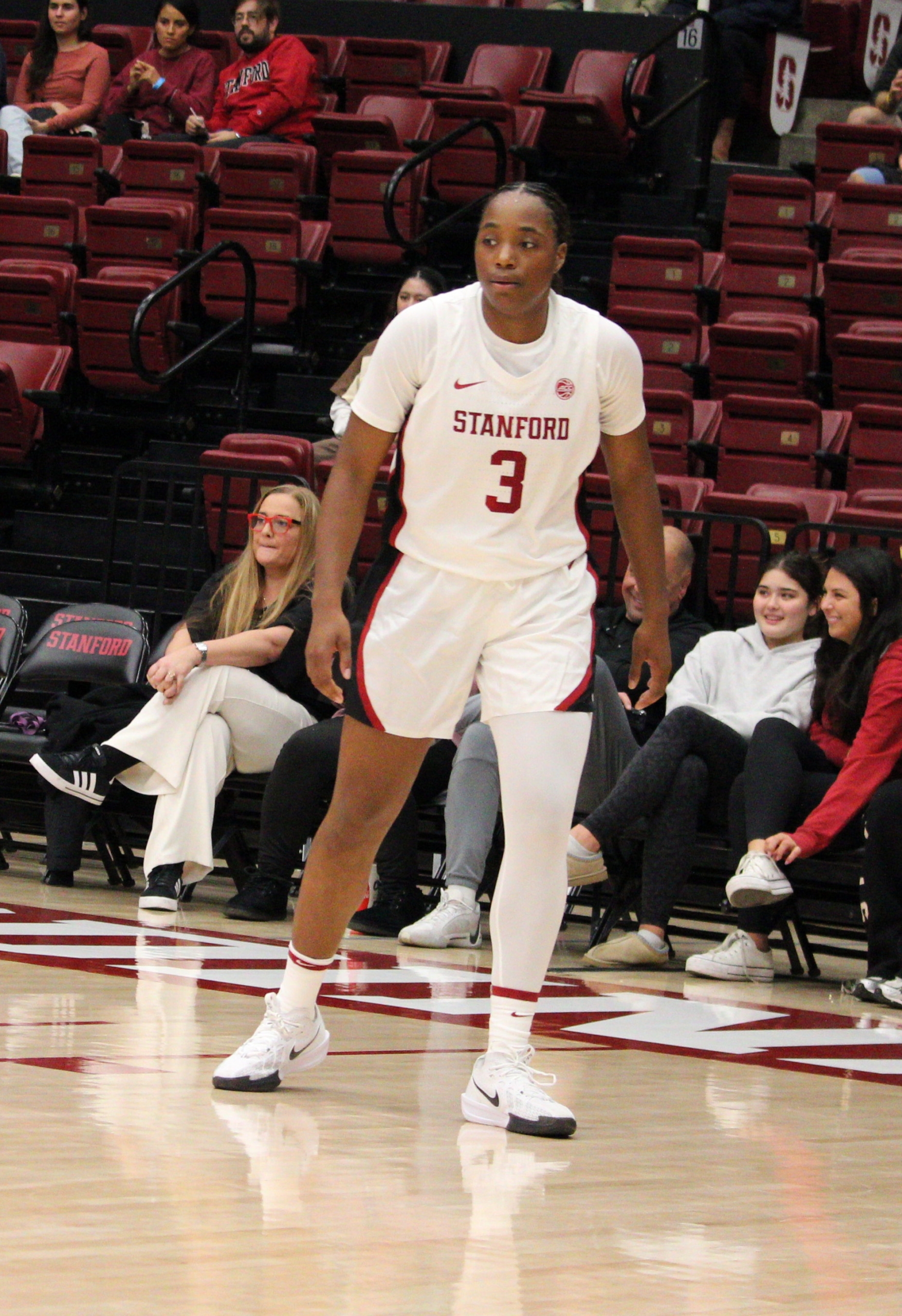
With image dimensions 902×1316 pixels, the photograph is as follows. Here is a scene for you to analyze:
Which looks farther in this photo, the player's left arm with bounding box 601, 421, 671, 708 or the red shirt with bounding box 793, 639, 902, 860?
the red shirt with bounding box 793, 639, 902, 860

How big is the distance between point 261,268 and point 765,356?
8.03 ft

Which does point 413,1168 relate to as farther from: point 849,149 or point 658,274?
point 849,149

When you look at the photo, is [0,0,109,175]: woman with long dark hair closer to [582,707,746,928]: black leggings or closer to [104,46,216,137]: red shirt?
[104,46,216,137]: red shirt

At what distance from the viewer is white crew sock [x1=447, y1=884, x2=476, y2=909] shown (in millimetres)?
4887

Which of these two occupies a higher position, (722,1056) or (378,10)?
(378,10)

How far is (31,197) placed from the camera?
9.36 metres

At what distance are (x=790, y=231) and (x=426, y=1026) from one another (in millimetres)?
6384

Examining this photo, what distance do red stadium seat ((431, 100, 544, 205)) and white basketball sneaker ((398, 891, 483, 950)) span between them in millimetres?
5285

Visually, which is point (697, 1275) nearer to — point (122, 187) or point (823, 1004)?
point (823, 1004)

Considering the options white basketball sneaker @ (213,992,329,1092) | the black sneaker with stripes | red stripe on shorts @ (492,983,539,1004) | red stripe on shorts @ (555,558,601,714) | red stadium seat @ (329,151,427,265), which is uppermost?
red stadium seat @ (329,151,427,265)

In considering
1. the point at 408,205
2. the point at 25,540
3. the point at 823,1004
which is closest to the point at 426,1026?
the point at 823,1004

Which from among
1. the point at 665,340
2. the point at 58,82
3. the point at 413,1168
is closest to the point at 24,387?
the point at 665,340

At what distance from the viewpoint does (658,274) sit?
28.8ft

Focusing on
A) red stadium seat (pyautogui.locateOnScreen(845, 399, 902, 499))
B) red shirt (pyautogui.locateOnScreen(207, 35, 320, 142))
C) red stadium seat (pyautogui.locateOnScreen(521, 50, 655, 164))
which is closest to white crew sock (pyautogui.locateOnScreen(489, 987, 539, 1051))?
red stadium seat (pyautogui.locateOnScreen(845, 399, 902, 499))
